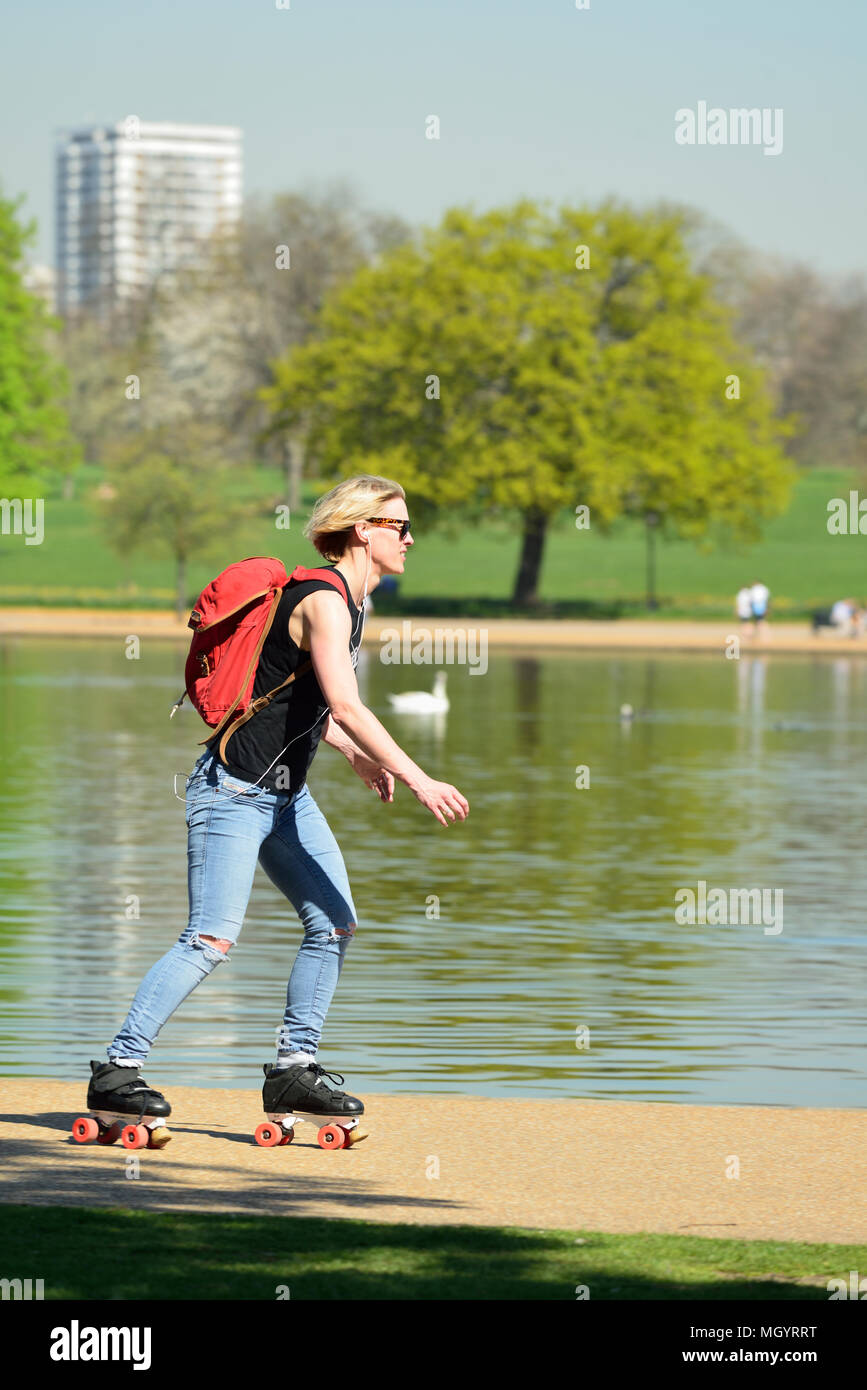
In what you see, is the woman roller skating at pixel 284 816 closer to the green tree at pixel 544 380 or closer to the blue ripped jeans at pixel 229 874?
the blue ripped jeans at pixel 229 874

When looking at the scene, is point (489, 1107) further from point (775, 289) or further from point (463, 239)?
point (775, 289)

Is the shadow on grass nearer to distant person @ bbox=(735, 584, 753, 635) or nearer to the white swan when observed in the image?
the white swan

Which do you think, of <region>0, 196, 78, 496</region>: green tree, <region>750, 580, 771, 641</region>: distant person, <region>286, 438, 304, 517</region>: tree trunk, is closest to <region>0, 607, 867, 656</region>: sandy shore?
<region>750, 580, 771, 641</region>: distant person

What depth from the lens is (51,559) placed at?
3487 inches

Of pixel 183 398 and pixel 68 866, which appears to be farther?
pixel 183 398

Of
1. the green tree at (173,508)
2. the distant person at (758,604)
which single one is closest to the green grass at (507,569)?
the green tree at (173,508)

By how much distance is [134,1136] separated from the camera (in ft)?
23.5

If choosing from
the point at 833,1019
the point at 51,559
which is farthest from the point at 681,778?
the point at 51,559

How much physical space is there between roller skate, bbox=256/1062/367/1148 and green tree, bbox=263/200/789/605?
178ft

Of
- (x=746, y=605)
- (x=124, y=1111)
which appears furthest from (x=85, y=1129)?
(x=746, y=605)

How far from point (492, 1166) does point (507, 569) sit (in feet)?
260

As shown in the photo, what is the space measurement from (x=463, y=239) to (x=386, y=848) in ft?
160

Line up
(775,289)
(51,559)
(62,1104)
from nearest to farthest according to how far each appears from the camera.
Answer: (62,1104) < (51,559) < (775,289)

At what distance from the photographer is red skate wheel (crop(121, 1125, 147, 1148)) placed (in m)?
7.17
